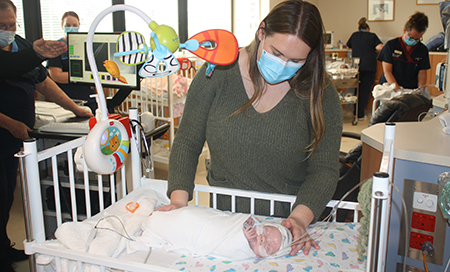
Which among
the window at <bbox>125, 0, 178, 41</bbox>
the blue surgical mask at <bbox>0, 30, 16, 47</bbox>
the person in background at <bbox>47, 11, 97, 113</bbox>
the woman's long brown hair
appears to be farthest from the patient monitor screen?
the window at <bbox>125, 0, 178, 41</bbox>

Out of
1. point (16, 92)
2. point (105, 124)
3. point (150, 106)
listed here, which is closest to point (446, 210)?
point (105, 124)

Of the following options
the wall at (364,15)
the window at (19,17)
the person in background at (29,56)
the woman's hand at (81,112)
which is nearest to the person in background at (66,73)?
the window at (19,17)

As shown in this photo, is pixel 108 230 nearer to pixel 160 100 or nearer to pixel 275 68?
pixel 275 68

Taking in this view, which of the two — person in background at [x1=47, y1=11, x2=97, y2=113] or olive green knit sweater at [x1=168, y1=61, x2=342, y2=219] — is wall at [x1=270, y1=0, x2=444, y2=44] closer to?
person in background at [x1=47, y1=11, x2=97, y2=113]

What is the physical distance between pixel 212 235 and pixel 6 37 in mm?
1688

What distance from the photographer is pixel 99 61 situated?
85.2 inches

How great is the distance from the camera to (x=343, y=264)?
101cm

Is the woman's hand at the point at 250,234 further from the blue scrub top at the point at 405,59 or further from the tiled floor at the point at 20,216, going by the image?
the blue scrub top at the point at 405,59

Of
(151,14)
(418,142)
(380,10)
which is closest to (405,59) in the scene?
(380,10)

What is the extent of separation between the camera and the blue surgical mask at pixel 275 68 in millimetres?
1098

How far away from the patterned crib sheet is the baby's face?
0.02 metres

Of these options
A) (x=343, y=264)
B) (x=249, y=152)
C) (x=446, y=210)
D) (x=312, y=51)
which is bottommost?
(x=343, y=264)

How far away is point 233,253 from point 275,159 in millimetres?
321

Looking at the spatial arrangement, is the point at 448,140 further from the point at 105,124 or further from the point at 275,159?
the point at 105,124
